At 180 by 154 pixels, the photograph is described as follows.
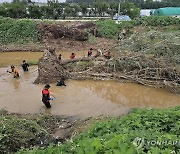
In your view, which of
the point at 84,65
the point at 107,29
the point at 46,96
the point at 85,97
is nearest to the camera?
the point at 46,96

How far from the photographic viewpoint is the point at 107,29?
26203 millimetres

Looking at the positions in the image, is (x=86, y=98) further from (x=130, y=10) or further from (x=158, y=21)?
(x=130, y=10)

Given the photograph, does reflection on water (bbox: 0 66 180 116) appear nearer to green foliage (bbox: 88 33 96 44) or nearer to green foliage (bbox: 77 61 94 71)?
green foliage (bbox: 77 61 94 71)

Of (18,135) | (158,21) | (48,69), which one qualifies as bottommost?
(18,135)

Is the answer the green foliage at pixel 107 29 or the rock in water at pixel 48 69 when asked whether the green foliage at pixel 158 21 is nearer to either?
the green foliage at pixel 107 29

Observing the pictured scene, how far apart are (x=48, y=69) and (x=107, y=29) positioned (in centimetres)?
1357

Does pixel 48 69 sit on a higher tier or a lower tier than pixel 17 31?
lower

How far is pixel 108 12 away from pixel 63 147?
3322 centimetres

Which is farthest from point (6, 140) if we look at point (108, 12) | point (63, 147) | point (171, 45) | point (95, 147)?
point (108, 12)

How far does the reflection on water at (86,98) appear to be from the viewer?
11.2 m

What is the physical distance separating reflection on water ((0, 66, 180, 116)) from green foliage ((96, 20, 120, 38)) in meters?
12.4

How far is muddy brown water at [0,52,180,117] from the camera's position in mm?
11148

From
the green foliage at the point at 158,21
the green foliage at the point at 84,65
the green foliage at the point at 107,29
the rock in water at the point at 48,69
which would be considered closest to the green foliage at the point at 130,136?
the rock in water at the point at 48,69

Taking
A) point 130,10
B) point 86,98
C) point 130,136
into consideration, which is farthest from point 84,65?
point 130,10
